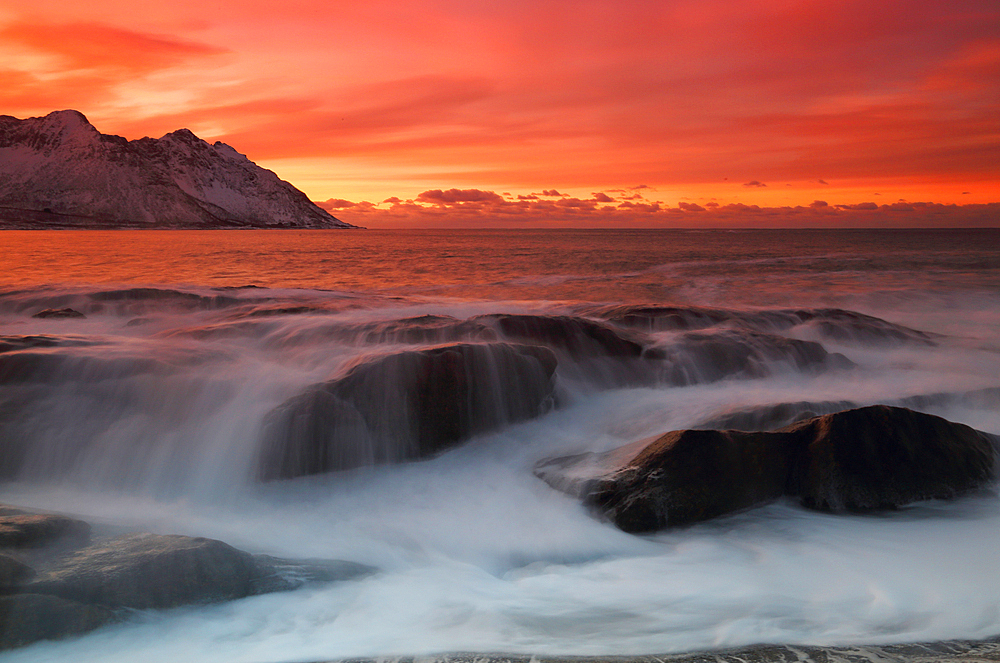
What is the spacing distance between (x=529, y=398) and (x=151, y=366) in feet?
14.1

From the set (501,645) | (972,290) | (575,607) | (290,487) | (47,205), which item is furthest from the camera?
(47,205)

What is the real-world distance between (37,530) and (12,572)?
0.45 metres

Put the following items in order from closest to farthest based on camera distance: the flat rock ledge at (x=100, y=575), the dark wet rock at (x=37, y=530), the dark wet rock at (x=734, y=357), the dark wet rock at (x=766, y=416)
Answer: the flat rock ledge at (x=100, y=575), the dark wet rock at (x=37, y=530), the dark wet rock at (x=766, y=416), the dark wet rock at (x=734, y=357)

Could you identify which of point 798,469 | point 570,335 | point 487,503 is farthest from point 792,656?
point 570,335

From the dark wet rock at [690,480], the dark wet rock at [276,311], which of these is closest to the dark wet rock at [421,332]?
the dark wet rock at [276,311]

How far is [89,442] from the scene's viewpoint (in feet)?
19.2

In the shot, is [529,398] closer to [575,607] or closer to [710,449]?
[710,449]

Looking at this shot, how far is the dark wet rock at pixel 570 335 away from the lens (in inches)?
340

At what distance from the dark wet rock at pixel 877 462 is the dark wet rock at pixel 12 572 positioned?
5324 millimetres

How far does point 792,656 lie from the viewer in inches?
118

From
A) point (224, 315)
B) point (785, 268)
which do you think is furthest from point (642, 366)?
point (785, 268)

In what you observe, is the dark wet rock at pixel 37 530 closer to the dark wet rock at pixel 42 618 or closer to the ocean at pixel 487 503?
the dark wet rock at pixel 42 618

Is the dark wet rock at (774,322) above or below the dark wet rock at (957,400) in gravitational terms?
above

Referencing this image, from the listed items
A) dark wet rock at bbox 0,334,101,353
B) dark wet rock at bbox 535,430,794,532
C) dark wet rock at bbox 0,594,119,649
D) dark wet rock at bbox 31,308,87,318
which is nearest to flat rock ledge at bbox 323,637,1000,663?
dark wet rock at bbox 0,594,119,649
